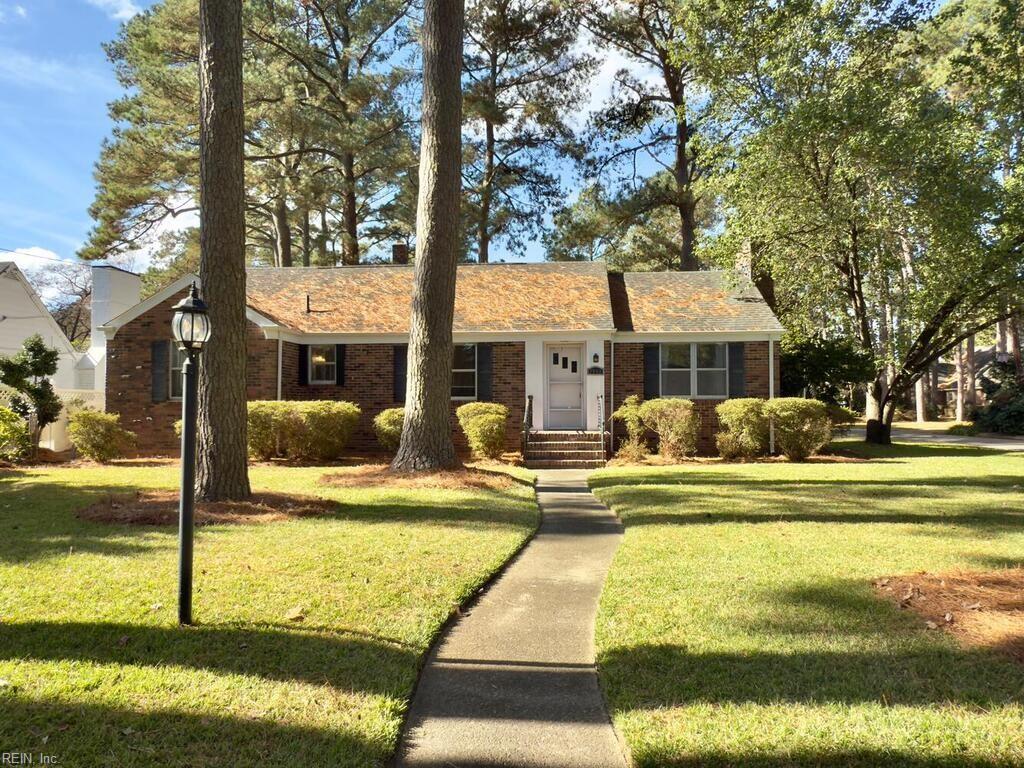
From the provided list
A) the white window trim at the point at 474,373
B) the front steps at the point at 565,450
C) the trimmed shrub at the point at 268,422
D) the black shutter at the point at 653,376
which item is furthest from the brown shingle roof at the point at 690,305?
the trimmed shrub at the point at 268,422

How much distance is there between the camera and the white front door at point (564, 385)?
1734 cm

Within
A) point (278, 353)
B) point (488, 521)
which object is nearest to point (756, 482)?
point (488, 521)

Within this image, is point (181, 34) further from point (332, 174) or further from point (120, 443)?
point (120, 443)

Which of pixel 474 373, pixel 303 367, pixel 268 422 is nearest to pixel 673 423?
pixel 474 373

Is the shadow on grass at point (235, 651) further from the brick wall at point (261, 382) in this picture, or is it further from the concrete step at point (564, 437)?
the brick wall at point (261, 382)

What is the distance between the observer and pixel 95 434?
Result: 45.8 feet

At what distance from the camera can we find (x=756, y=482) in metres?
11.6

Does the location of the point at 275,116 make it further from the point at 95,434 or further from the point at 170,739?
the point at 170,739

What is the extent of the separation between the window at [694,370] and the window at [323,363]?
8.84 metres

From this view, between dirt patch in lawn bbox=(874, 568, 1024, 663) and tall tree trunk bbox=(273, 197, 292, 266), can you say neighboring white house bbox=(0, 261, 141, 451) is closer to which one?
tall tree trunk bbox=(273, 197, 292, 266)

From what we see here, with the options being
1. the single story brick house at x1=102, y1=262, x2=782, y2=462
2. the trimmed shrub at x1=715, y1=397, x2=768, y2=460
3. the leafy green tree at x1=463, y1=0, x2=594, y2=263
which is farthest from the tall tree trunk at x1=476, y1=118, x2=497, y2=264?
the trimmed shrub at x1=715, y1=397, x2=768, y2=460

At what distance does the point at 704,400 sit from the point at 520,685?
47.3 feet

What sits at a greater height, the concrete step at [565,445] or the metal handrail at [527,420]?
the metal handrail at [527,420]

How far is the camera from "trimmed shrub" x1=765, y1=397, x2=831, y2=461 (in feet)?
49.7
